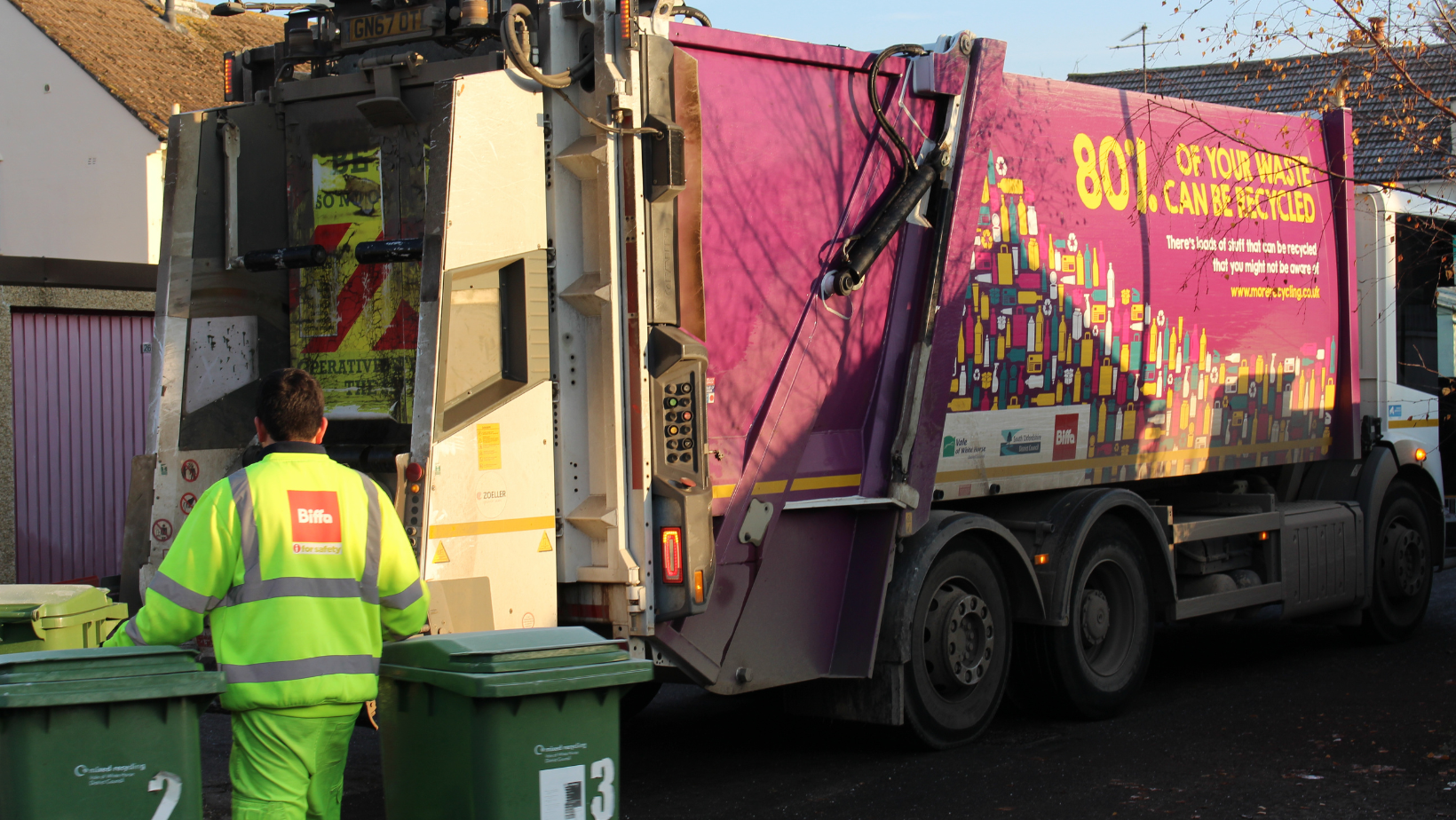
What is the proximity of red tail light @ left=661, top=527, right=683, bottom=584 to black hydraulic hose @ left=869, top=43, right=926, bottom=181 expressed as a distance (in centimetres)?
201

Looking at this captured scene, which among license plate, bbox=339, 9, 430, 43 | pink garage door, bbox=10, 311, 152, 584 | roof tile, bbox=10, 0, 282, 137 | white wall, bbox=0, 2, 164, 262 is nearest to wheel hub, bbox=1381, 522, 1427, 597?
license plate, bbox=339, 9, 430, 43

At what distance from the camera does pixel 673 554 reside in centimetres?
542

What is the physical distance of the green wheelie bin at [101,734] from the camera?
10.8ft

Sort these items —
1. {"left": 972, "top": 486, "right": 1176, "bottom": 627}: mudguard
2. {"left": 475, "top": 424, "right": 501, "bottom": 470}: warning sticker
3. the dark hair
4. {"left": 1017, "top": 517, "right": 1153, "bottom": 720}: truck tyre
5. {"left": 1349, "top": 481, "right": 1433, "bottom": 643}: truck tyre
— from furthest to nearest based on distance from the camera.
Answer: {"left": 1349, "top": 481, "right": 1433, "bottom": 643}: truck tyre
{"left": 1017, "top": 517, "right": 1153, "bottom": 720}: truck tyre
{"left": 972, "top": 486, "right": 1176, "bottom": 627}: mudguard
{"left": 475, "top": 424, "right": 501, "bottom": 470}: warning sticker
the dark hair

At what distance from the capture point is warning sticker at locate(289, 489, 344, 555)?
369 cm

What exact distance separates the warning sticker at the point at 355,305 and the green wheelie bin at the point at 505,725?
242 cm

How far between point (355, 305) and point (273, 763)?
2.96 meters

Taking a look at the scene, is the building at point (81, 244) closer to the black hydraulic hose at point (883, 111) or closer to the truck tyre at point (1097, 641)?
the black hydraulic hose at point (883, 111)

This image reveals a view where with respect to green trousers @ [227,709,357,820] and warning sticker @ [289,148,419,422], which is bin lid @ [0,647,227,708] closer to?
green trousers @ [227,709,357,820]

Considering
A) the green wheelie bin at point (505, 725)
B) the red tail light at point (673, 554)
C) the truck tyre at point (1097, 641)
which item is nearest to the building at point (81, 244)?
the red tail light at point (673, 554)

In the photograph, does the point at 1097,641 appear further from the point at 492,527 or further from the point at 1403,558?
the point at 492,527

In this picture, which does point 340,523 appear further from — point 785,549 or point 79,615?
point 785,549

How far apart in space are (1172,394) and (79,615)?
5519 mm

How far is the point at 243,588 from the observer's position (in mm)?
3641
